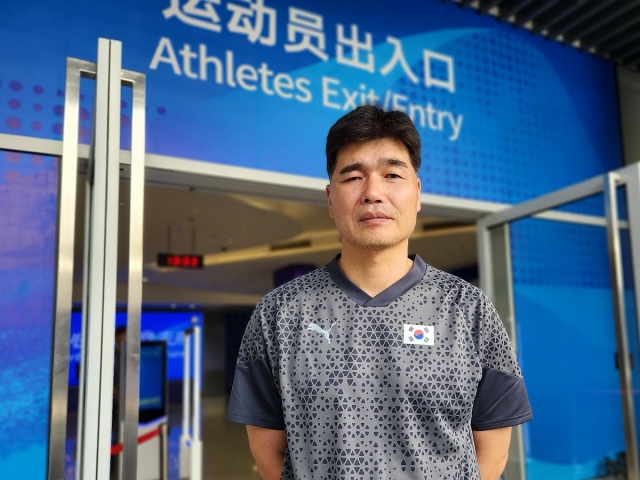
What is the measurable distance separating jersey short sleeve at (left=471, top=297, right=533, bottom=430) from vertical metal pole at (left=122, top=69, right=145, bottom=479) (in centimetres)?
92

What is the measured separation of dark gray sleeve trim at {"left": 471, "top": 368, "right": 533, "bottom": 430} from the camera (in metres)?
1.29

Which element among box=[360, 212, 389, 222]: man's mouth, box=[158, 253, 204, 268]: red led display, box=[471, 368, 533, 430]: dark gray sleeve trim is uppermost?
box=[158, 253, 204, 268]: red led display

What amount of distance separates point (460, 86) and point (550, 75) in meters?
0.97

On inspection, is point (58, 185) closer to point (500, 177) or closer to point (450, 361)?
point (450, 361)

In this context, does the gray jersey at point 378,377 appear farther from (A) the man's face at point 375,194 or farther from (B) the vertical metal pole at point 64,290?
(B) the vertical metal pole at point 64,290

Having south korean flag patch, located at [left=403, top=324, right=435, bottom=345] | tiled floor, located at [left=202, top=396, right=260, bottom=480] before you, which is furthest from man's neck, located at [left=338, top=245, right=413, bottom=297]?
tiled floor, located at [left=202, top=396, right=260, bottom=480]

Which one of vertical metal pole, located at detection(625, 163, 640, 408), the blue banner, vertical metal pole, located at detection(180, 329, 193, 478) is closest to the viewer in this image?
the blue banner

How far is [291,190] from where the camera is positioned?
3.26 metres

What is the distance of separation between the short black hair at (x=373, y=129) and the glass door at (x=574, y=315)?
6.86ft

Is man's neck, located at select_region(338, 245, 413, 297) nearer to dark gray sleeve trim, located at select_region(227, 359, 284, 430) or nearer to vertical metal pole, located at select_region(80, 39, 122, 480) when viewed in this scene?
dark gray sleeve trim, located at select_region(227, 359, 284, 430)

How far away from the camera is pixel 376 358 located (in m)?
1.22

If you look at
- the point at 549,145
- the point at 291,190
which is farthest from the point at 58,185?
the point at 549,145

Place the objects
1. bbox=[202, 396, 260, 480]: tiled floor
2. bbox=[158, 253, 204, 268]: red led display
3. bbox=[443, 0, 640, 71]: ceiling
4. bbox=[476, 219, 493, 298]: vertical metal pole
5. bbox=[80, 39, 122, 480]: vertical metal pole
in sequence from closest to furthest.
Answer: bbox=[80, 39, 122, 480]: vertical metal pole, bbox=[476, 219, 493, 298]: vertical metal pole, bbox=[443, 0, 640, 71]: ceiling, bbox=[202, 396, 260, 480]: tiled floor, bbox=[158, 253, 204, 268]: red led display

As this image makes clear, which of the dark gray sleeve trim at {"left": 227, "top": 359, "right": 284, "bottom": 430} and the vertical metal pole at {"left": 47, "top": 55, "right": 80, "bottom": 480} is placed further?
the vertical metal pole at {"left": 47, "top": 55, "right": 80, "bottom": 480}
